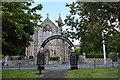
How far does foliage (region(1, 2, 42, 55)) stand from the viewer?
750 centimetres

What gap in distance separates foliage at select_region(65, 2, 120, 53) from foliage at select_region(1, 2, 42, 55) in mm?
2551

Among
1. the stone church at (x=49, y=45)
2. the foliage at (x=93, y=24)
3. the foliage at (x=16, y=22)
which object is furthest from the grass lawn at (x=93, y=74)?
the stone church at (x=49, y=45)

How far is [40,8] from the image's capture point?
34.2 feet

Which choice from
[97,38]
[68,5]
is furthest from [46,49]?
[97,38]

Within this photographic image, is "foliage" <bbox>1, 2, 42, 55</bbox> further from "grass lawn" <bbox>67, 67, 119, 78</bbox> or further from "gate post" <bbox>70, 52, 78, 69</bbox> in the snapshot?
"gate post" <bbox>70, 52, 78, 69</bbox>

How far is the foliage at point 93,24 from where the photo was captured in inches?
321

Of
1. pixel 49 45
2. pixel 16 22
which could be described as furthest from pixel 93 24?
pixel 49 45

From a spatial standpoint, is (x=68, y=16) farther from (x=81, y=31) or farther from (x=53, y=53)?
(x=53, y=53)

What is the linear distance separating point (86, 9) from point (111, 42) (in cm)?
261

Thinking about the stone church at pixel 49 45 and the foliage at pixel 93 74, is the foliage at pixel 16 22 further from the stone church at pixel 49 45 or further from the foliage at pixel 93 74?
the stone church at pixel 49 45

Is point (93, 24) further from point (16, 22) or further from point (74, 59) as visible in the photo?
point (74, 59)

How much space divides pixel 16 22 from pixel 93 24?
4.18 metres

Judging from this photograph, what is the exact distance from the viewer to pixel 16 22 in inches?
300

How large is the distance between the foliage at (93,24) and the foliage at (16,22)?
255 centimetres
